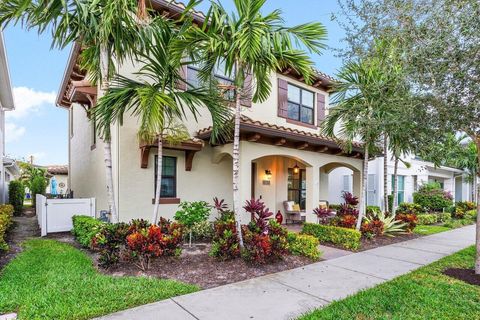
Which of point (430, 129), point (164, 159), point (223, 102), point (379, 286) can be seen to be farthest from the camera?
point (164, 159)

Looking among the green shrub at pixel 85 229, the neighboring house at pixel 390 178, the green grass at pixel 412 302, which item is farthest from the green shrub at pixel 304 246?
the neighboring house at pixel 390 178

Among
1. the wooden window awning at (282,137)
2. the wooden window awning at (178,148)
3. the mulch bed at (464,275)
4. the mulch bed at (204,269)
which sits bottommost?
the mulch bed at (464,275)

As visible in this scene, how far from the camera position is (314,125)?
545 inches

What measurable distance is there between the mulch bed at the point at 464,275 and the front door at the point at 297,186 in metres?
8.04

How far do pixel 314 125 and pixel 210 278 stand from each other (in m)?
10.0

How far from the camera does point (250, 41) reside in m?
5.78

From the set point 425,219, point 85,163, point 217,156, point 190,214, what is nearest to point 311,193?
point 217,156

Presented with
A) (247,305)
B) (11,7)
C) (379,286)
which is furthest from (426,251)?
(11,7)

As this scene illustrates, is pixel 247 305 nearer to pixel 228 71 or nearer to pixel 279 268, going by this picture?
pixel 279 268

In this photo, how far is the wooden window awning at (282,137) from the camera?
8.43 metres

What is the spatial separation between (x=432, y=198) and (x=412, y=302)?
16234 mm

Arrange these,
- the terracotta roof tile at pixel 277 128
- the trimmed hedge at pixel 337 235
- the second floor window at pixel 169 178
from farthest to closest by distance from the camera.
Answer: the second floor window at pixel 169 178
the terracotta roof tile at pixel 277 128
the trimmed hedge at pixel 337 235

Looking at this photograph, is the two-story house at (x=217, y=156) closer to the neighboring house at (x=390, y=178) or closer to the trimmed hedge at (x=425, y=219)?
the trimmed hedge at (x=425, y=219)

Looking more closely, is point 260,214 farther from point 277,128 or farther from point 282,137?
point 277,128
